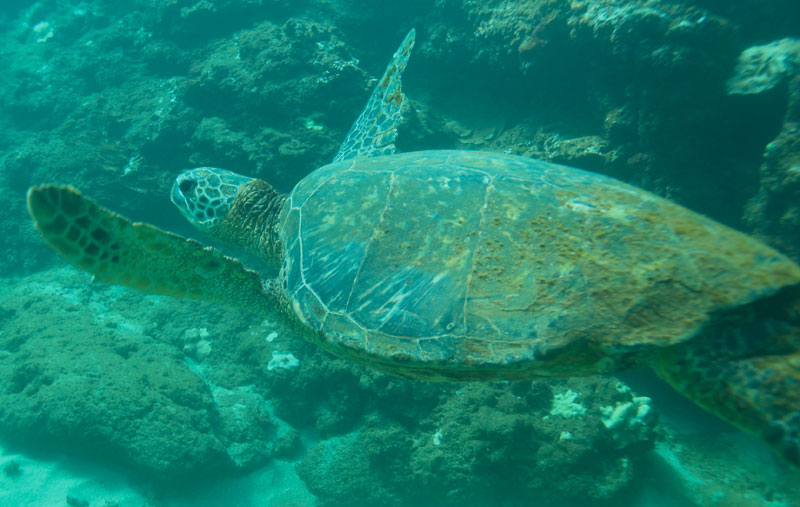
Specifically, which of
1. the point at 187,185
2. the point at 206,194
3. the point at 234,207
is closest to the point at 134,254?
the point at 234,207

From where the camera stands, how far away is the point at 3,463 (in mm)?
4152

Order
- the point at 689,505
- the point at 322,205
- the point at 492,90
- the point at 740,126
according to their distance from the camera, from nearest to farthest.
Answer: the point at 322,205
the point at 689,505
the point at 740,126
the point at 492,90

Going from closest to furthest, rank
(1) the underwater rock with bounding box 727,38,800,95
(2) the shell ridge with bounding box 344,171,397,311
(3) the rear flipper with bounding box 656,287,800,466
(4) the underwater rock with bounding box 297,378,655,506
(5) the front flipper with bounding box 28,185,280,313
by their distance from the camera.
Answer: (3) the rear flipper with bounding box 656,287,800,466
(5) the front flipper with bounding box 28,185,280,313
(2) the shell ridge with bounding box 344,171,397,311
(4) the underwater rock with bounding box 297,378,655,506
(1) the underwater rock with bounding box 727,38,800,95

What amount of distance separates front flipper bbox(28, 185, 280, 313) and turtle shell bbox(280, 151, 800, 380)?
0.52 m

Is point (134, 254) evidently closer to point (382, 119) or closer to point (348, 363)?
point (348, 363)

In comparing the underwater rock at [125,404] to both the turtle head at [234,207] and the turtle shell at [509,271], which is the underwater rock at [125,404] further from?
the turtle shell at [509,271]

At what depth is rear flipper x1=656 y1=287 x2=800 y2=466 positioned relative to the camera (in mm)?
1471

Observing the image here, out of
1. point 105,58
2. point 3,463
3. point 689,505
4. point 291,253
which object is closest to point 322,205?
point 291,253

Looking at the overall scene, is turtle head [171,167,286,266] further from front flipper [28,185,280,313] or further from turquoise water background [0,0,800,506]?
turquoise water background [0,0,800,506]

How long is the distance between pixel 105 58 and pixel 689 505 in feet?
46.5

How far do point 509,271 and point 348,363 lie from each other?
2.64m

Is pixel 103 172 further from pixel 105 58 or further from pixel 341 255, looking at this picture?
pixel 341 255

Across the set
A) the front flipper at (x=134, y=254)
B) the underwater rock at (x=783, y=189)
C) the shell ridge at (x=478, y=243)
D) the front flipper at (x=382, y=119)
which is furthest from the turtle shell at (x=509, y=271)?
the underwater rock at (x=783, y=189)

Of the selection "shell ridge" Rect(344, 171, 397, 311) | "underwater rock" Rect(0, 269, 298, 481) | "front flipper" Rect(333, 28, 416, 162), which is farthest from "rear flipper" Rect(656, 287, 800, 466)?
"underwater rock" Rect(0, 269, 298, 481)
